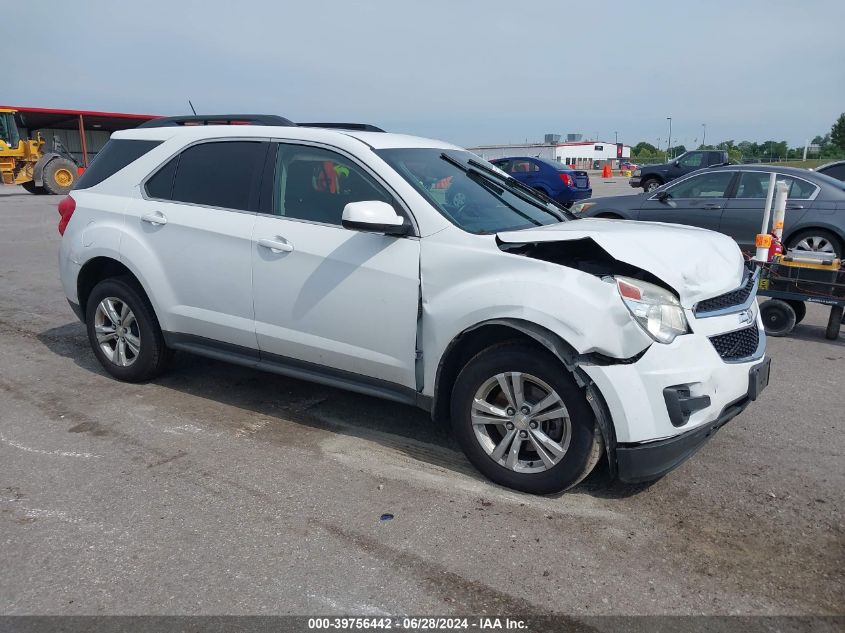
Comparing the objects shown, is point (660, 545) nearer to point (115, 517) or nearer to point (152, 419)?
point (115, 517)

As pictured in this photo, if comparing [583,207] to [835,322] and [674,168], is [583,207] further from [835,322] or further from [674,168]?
[674,168]

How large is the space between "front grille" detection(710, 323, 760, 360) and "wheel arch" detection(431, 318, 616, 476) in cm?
67

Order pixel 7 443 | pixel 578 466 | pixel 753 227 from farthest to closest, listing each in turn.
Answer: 1. pixel 753 227
2. pixel 7 443
3. pixel 578 466

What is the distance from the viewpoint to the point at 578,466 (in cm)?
341

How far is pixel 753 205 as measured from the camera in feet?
30.9

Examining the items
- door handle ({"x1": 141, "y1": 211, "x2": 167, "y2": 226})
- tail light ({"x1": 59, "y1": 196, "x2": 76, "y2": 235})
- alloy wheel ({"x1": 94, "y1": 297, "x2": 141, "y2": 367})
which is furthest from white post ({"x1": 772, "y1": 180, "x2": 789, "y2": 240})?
tail light ({"x1": 59, "y1": 196, "x2": 76, "y2": 235})

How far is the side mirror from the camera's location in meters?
3.71

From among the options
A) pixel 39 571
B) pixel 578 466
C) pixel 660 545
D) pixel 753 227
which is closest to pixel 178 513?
pixel 39 571

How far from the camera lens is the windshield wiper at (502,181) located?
4648mm

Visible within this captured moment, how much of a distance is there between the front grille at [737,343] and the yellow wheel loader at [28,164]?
26.1m

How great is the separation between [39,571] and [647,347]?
280 cm

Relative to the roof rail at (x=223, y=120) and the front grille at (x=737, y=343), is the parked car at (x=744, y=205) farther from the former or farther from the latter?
the front grille at (x=737, y=343)

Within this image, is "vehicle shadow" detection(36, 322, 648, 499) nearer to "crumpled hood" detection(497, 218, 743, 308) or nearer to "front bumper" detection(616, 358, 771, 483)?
"front bumper" detection(616, 358, 771, 483)

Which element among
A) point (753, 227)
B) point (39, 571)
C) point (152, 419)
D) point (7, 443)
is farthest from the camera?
point (753, 227)
